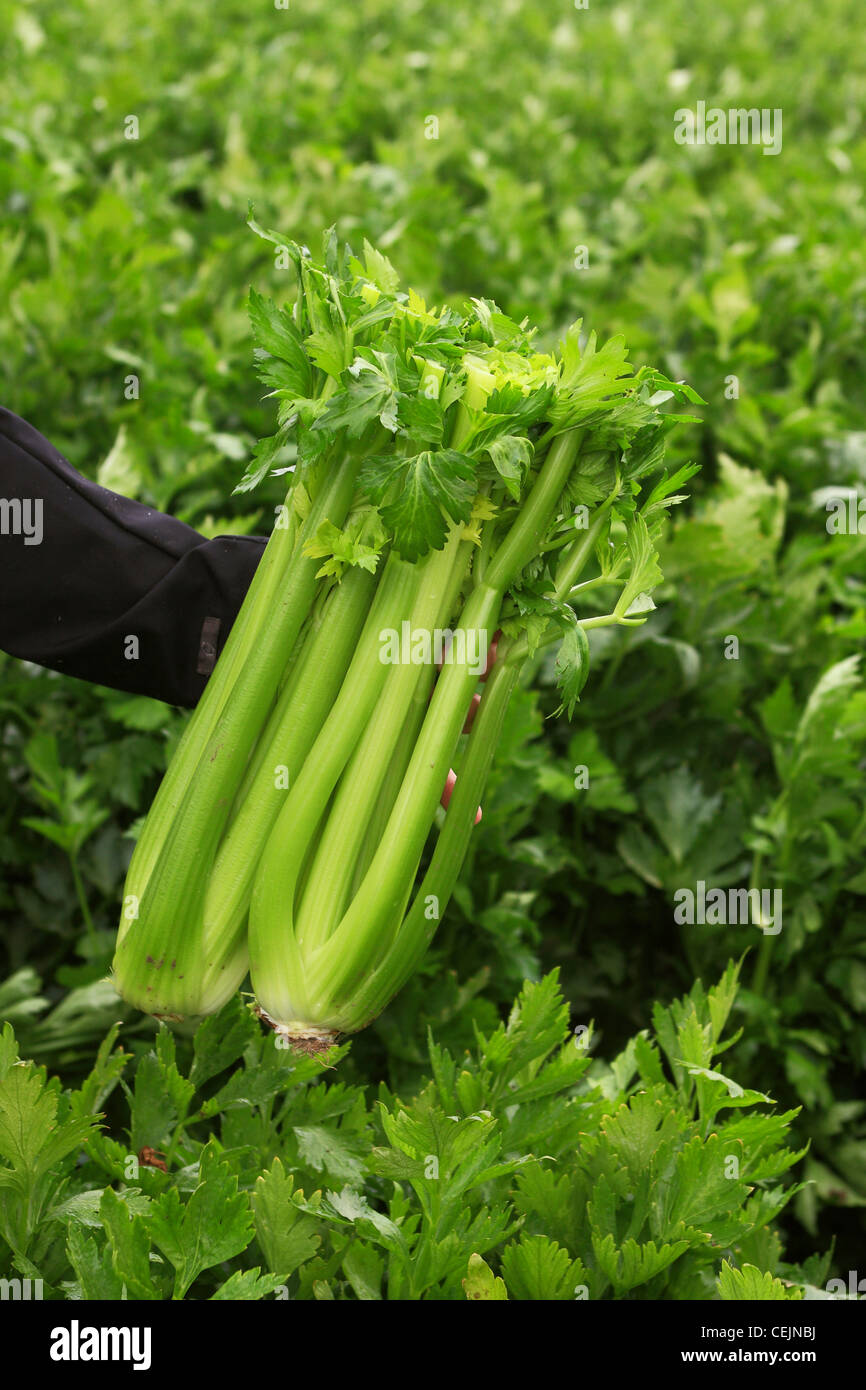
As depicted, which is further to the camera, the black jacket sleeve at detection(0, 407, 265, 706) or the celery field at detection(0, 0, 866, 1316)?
the black jacket sleeve at detection(0, 407, 265, 706)

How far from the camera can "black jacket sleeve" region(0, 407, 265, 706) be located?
2.45 m

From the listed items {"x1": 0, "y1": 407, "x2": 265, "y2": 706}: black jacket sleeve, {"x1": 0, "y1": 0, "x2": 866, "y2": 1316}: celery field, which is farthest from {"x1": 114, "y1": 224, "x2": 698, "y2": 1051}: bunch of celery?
{"x1": 0, "y1": 407, "x2": 265, "y2": 706}: black jacket sleeve

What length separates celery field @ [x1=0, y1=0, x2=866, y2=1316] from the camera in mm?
2006

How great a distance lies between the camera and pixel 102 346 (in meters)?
4.28

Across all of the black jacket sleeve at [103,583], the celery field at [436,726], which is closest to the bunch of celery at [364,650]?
the celery field at [436,726]

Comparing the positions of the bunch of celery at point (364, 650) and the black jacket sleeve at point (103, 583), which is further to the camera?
the black jacket sleeve at point (103, 583)

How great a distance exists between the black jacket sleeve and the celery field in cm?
2

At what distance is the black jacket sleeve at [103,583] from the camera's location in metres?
2.45

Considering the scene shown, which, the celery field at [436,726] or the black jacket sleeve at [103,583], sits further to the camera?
the black jacket sleeve at [103,583]

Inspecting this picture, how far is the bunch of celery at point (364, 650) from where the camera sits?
2.07 metres

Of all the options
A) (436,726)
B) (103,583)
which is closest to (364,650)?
(436,726)

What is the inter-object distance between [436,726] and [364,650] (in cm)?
17

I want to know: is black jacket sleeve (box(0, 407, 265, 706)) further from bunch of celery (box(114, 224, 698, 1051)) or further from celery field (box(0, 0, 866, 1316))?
bunch of celery (box(114, 224, 698, 1051))

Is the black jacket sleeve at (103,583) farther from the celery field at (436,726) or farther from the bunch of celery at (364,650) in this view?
the bunch of celery at (364,650)
